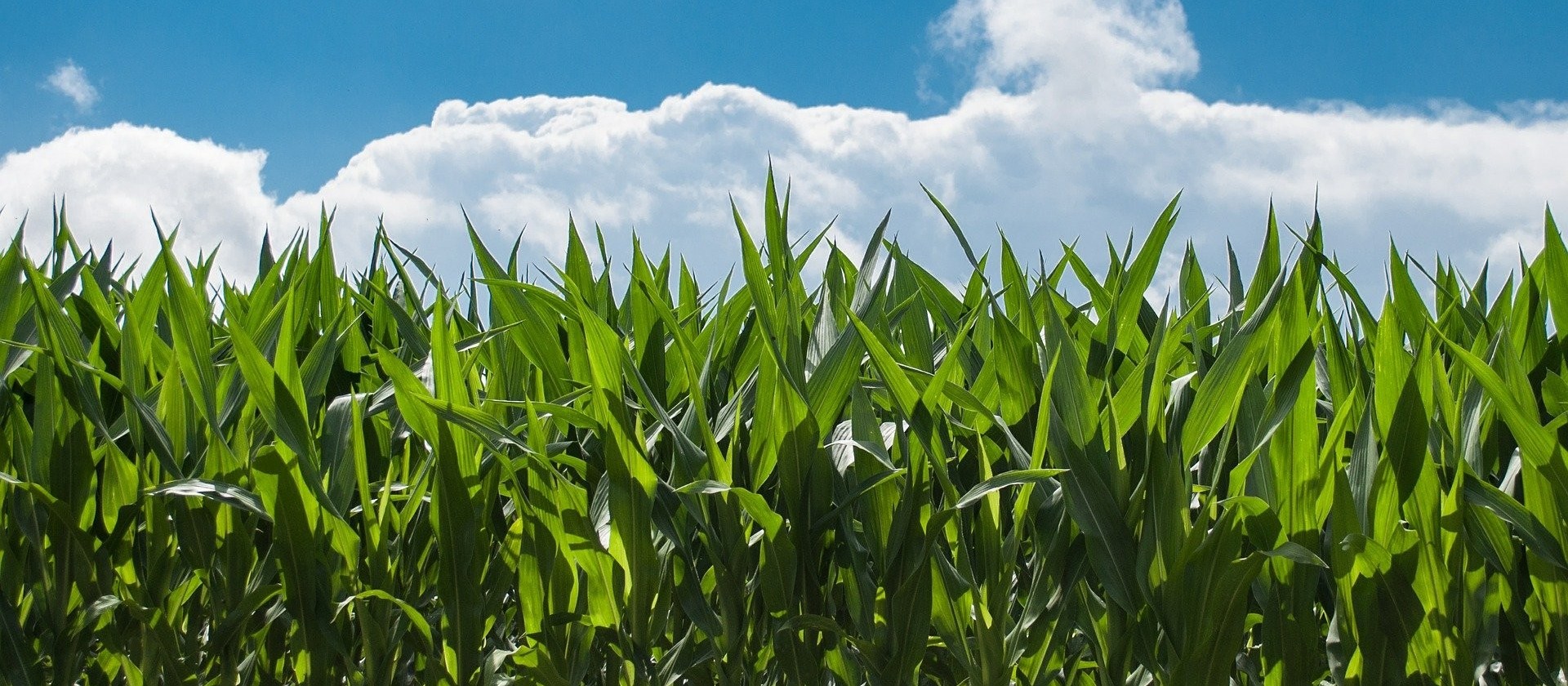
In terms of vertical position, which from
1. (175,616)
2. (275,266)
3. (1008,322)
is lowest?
(175,616)

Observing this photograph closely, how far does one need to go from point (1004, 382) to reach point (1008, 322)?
0.07 meters

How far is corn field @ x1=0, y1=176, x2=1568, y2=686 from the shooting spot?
2.60ft

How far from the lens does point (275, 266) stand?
4.40 ft

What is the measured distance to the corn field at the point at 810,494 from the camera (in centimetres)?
79

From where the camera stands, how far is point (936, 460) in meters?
0.84

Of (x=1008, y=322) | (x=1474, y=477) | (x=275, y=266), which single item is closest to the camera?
(x=1474, y=477)

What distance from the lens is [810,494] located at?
0.89m

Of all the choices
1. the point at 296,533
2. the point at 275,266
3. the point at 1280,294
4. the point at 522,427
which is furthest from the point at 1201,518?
the point at 275,266

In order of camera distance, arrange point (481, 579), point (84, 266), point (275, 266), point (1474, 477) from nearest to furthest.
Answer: point (1474, 477) < point (481, 579) < point (84, 266) < point (275, 266)

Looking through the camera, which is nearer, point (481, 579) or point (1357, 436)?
point (1357, 436)

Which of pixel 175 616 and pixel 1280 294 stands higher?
pixel 1280 294

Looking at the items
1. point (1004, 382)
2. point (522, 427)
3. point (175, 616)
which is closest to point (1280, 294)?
point (1004, 382)

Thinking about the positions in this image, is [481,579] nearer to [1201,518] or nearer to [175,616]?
[175,616]

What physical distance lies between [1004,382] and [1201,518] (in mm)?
205
